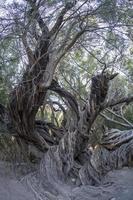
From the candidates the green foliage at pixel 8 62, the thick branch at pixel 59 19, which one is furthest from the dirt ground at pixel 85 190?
the thick branch at pixel 59 19

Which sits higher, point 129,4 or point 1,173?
point 129,4

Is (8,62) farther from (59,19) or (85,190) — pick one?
(85,190)

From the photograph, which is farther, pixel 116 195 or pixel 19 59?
pixel 19 59

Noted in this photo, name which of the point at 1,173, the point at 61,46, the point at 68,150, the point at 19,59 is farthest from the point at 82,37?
the point at 1,173

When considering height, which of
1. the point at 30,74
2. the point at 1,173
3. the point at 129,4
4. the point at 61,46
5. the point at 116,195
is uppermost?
the point at 129,4

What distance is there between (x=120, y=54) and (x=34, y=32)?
2153 mm

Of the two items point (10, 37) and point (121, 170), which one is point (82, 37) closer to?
point (10, 37)

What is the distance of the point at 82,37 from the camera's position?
25.4ft

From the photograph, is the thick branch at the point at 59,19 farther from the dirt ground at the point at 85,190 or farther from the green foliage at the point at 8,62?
the dirt ground at the point at 85,190

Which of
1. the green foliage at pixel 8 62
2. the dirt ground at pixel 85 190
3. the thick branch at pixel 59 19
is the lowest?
the dirt ground at pixel 85 190

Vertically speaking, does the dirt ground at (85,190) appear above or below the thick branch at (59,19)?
below

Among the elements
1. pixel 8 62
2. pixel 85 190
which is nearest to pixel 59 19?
pixel 8 62

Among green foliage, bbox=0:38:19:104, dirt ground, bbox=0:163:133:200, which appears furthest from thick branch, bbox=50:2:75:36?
dirt ground, bbox=0:163:133:200

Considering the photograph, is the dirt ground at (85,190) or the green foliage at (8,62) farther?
the green foliage at (8,62)
